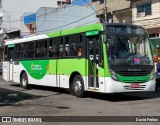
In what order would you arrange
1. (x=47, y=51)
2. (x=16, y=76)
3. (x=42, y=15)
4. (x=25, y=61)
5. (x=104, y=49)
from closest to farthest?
(x=104, y=49) < (x=47, y=51) < (x=25, y=61) < (x=16, y=76) < (x=42, y=15)

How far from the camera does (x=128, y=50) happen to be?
14039 mm

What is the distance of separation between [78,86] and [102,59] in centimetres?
209

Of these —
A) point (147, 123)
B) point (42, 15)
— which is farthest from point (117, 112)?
point (42, 15)

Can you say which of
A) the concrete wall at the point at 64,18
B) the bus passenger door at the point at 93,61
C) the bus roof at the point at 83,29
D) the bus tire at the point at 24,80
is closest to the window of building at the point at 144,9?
the bus tire at the point at 24,80

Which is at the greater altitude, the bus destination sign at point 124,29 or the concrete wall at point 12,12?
the concrete wall at point 12,12

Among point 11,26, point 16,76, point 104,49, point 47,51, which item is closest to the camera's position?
point 104,49

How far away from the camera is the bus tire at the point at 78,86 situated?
15.0 metres

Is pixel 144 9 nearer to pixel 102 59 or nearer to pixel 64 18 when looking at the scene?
pixel 102 59

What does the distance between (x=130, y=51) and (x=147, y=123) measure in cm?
538

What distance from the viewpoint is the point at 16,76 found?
2167cm

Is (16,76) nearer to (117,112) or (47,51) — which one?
(47,51)

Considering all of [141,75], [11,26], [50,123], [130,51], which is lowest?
[50,123]

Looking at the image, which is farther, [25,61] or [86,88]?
[25,61]

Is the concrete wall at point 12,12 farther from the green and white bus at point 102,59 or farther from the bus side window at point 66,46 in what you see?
the bus side window at point 66,46
